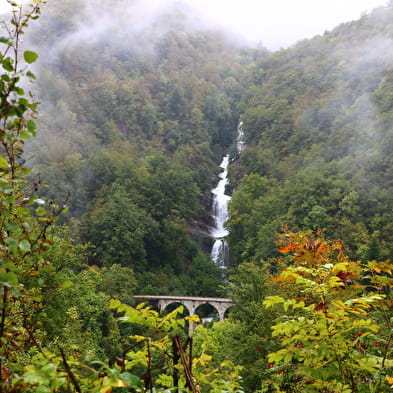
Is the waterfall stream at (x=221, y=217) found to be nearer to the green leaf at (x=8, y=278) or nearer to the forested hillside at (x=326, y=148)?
the forested hillside at (x=326, y=148)

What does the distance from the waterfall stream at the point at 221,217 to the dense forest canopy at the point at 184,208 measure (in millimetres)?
1457

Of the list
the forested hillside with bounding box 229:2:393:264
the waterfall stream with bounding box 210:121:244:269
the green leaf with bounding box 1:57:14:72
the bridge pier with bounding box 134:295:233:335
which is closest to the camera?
the green leaf with bounding box 1:57:14:72

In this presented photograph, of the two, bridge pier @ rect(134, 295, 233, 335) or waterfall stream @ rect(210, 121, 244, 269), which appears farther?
waterfall stream @ rect(210, 121, 244, 269)

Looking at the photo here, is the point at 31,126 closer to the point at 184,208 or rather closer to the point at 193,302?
the point at 193,302

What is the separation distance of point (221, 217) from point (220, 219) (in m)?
0.36

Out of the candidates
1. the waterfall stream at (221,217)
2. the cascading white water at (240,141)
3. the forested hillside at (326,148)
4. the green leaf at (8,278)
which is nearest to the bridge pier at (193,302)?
the forested hillside at (326,148)

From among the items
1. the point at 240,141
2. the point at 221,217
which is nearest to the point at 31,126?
the point at 221,217

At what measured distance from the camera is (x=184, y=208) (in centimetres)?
4047

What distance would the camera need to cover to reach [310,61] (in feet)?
203

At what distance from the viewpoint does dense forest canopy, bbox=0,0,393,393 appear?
1.96m

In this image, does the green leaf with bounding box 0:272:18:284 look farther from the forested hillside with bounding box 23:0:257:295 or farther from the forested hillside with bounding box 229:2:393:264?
the forested hillside with bounding box 229:2:393:264

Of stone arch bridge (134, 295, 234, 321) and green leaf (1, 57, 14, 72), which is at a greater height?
green leaf (1, 57, 14, 72)

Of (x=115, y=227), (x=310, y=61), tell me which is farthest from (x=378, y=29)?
(x=115, y=227)

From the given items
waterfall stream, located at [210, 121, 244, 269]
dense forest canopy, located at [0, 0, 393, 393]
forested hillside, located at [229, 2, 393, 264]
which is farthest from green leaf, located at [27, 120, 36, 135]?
waterfall stream, located at [210, 121, 244, 269]
